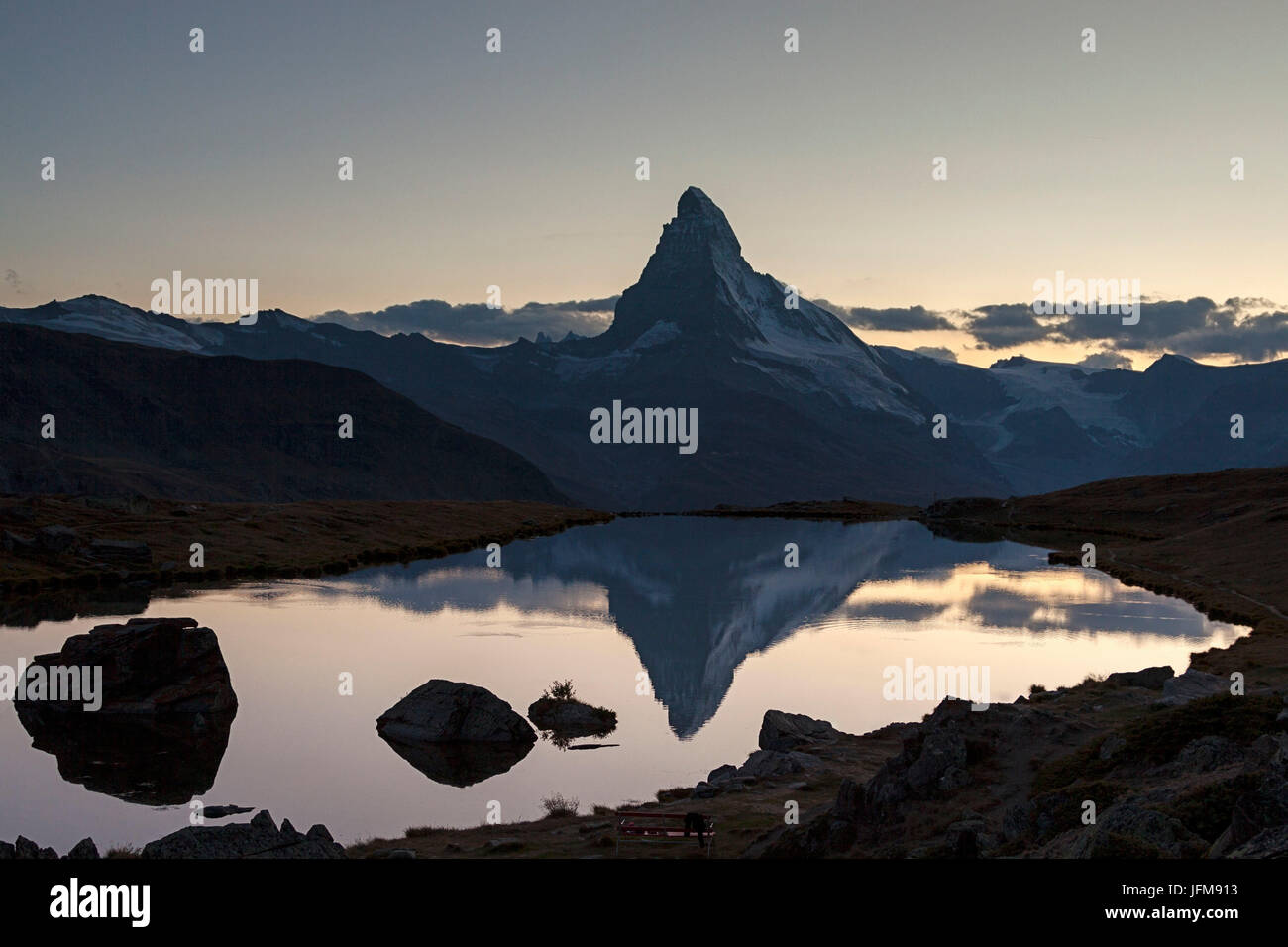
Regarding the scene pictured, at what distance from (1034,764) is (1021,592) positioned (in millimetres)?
65156

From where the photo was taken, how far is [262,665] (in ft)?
178

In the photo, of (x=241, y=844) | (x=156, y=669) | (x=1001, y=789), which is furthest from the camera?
(x=156, y=669)

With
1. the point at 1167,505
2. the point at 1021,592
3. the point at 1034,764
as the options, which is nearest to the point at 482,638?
the point at 1034,764

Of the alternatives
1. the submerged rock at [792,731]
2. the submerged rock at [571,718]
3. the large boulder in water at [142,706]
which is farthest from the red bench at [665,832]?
the large boulder in water at [142,706]

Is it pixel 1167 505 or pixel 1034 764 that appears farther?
pixel 1167 505

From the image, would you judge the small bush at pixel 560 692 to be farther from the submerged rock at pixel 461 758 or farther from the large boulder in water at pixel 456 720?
the submerged rock at pixel 461 758

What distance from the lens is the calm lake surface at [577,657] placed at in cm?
3397

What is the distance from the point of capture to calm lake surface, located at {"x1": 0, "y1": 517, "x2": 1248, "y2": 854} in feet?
111

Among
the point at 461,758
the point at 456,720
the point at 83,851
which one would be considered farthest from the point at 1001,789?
the point at 456,720

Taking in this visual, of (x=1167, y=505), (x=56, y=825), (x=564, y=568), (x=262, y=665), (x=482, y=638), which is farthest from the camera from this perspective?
(x=1167, y=505)

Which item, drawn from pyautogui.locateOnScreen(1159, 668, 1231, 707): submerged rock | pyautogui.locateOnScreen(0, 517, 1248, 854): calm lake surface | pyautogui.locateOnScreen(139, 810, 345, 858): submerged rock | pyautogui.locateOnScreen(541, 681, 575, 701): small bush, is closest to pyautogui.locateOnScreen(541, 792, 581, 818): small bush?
pyautogui.locateOnScreen(0, 517, 1248, 854): calm lake surface

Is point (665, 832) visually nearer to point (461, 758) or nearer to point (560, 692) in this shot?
point (461, 758)

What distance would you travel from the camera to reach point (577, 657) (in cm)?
6119
